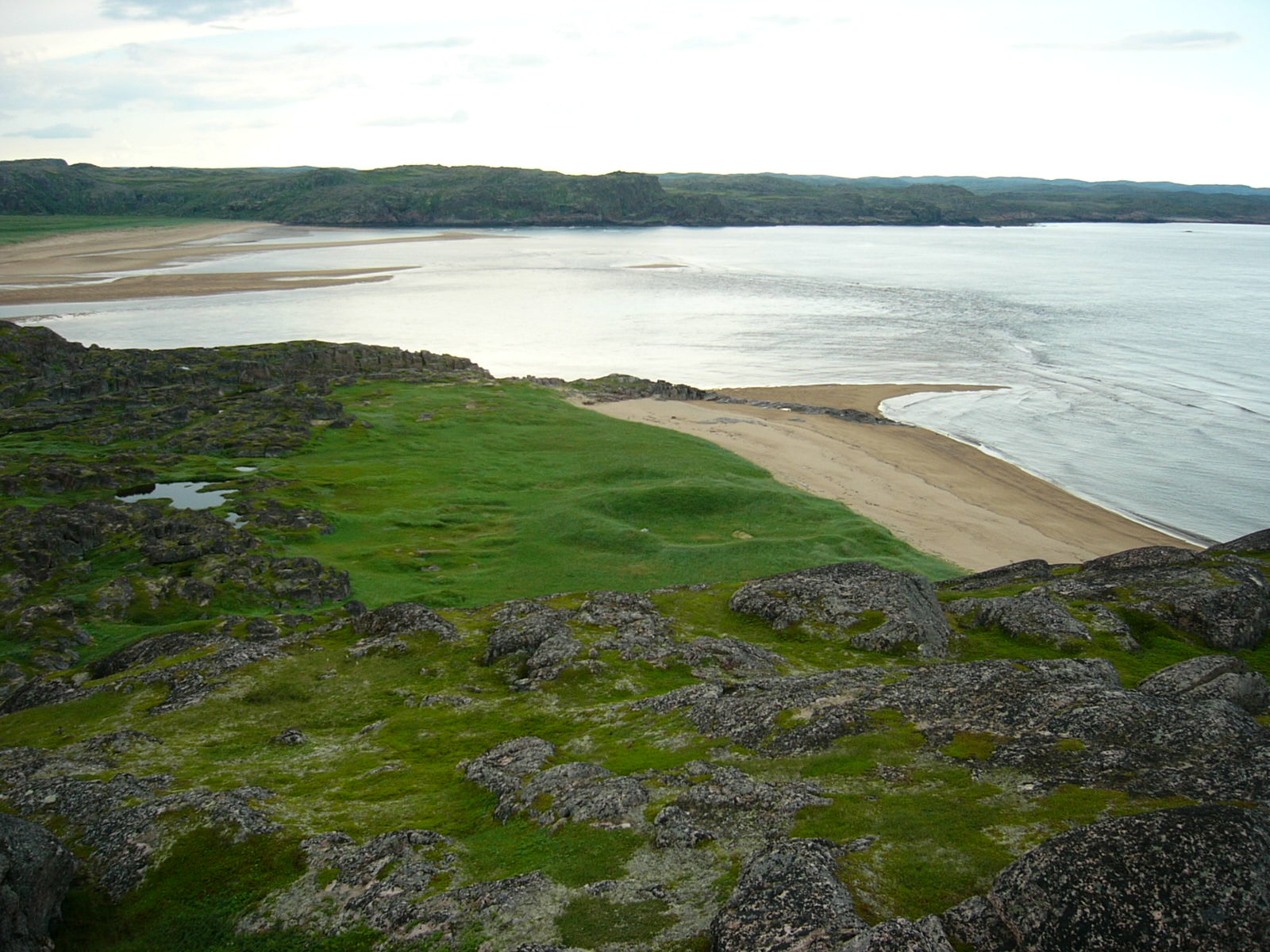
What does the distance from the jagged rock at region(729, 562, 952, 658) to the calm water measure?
117ft

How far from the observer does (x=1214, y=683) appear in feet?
71.2

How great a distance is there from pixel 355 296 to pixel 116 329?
45.5 metres

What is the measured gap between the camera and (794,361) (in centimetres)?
10888

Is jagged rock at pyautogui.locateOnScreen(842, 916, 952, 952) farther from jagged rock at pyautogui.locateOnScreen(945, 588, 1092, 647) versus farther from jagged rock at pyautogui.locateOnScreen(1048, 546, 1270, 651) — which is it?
jagged rock at pyautogui.locateOnScreen(1048, 546, 1270, 651)

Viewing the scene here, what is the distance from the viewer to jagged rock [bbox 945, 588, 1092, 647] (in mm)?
29516

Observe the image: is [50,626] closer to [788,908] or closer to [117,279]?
[788,908]

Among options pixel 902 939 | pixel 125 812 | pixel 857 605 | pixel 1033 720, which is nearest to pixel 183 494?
pixel 125 812

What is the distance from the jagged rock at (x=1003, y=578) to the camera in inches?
1497

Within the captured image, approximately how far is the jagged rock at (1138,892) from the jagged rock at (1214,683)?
30.1 ft

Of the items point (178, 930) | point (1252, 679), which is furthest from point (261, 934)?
point (1252, 679)

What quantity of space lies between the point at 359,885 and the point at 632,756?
747 centimetres

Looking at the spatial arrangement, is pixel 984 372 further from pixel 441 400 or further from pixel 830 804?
pixel 830 804

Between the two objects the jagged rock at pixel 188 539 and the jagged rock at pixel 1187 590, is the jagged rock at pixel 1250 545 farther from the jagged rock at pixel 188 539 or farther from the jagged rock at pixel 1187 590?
the jagged rock at pixel 188 539

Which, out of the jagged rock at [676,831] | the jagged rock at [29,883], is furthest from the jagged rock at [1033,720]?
the jagged rock at [29,883]
